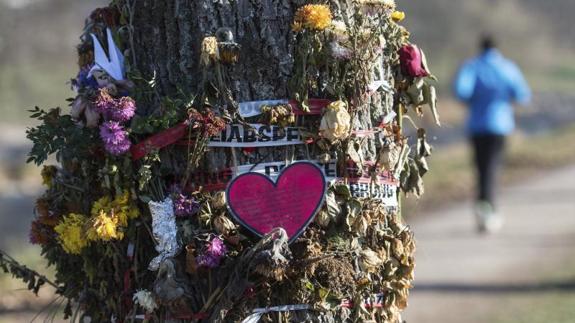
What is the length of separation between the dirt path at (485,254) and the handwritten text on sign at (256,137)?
13.9ft

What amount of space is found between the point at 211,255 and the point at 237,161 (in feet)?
0.93

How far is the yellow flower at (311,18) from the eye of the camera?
2.48 m

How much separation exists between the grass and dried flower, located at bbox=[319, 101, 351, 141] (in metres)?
8.58

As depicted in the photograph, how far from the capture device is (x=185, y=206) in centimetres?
254

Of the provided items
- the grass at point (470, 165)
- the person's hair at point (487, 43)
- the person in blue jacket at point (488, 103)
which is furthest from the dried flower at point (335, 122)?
the grass at point (470, 165)

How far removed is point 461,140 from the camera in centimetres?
2002

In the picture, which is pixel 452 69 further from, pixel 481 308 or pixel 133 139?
pixel 133 139

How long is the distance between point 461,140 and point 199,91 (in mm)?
17927

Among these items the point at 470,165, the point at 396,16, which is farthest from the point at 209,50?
the point at 470,165

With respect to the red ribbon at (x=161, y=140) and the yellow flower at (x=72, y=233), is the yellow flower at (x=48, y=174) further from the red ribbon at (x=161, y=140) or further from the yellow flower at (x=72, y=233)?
the red ribbon at (x=161, y=140)

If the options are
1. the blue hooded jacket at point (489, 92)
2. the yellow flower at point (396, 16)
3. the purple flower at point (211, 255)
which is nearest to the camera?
the purple flower at point (211, 255)

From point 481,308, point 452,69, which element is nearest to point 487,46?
point 481,308

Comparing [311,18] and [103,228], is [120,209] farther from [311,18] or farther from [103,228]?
[311,18]

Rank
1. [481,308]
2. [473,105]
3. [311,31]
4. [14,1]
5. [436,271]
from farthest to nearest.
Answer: [14,1], [473,105], [436,271], [481,308], [311,31]
